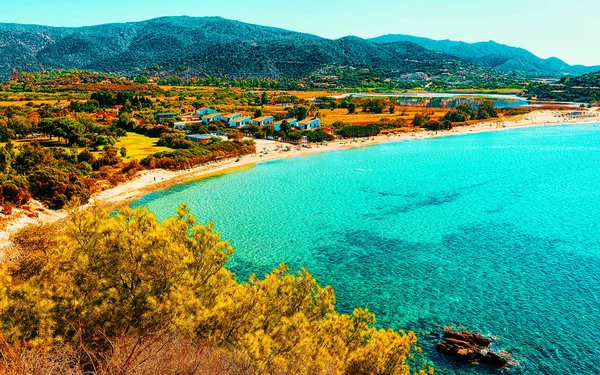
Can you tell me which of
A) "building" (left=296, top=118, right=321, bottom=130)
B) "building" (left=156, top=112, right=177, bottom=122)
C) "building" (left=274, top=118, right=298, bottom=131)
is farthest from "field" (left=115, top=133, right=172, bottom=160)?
"building" (left=296, top=118, right=321, bottom=130)

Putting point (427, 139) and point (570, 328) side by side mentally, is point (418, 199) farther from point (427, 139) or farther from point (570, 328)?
point (427, 139)

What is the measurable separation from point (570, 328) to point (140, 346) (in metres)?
21.3

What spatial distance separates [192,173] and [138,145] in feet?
50.6

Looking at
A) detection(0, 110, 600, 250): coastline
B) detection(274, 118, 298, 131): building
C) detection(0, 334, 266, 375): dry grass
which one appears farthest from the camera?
detection(274, 118, 298, 131): building

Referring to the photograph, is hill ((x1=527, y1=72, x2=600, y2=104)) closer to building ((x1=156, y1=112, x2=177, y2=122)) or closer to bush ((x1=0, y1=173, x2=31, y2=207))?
building ((x1=156, y1=112, x2=177, y2=122))

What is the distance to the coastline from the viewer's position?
33281 millimetres

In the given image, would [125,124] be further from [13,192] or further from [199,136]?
[13,192]

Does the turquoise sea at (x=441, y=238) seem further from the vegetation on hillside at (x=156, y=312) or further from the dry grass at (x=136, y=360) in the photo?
the dry grass at (x=136, y=360)

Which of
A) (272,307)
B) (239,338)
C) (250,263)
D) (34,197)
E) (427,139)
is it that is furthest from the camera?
(427,139)

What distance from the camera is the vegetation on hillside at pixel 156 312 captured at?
32.7 ft

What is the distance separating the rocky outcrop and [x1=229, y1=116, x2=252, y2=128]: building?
226 ft

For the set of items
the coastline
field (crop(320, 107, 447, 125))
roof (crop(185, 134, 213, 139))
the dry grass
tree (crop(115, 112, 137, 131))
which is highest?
the dry grass

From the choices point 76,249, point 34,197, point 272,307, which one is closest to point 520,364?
point 272,307

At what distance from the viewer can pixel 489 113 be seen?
109 m
